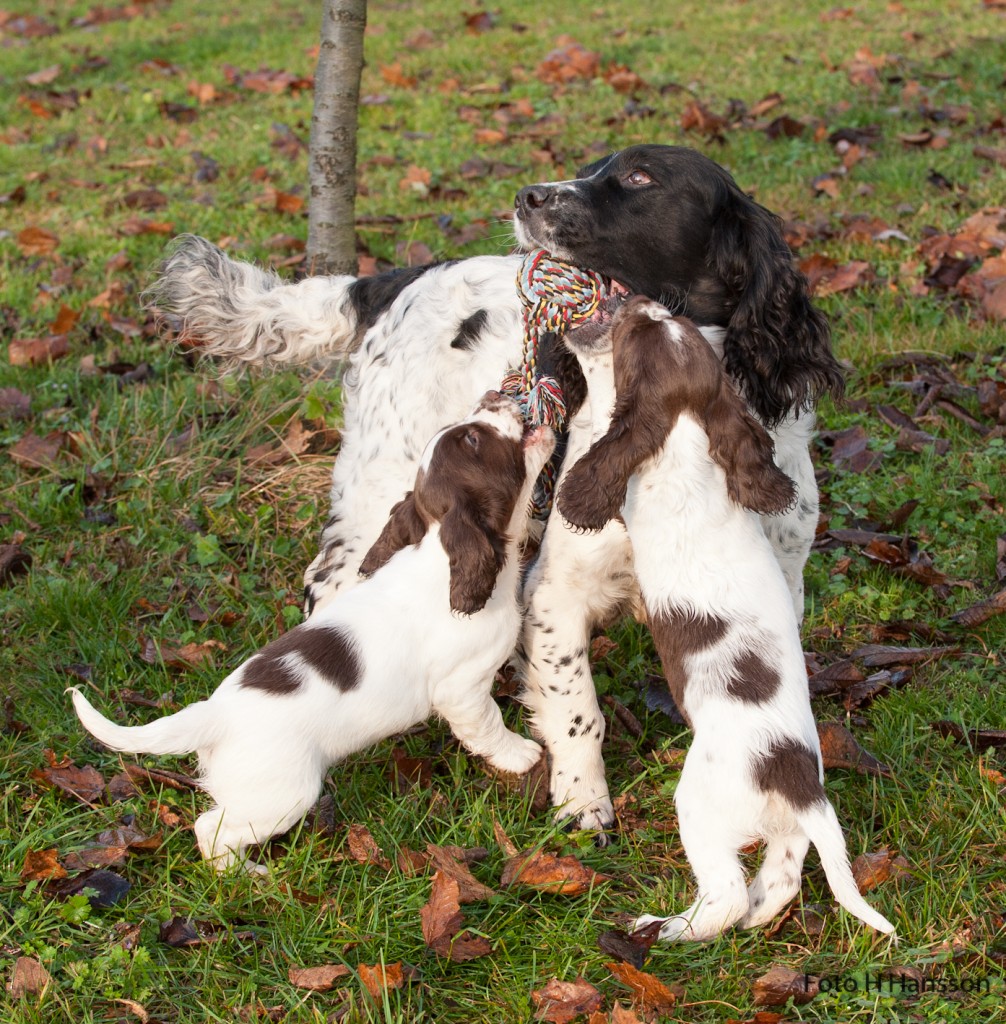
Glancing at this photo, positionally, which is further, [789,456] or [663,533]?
[789,456]

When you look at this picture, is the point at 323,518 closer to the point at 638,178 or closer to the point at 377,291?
the point at 377,291

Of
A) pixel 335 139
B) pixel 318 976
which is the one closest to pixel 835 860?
pixel 318 976

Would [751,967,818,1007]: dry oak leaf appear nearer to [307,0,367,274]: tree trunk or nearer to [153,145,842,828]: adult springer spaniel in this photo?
[153,145,842,828]: adult springer spaniel

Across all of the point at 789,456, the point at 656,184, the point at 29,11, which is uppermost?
the point at 656,184

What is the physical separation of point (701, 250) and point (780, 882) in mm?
1886

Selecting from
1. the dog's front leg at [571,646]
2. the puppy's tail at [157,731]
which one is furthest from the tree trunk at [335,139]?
the puppy's tail at [157,731]

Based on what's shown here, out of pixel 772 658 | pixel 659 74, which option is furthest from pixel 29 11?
pixel 772 658

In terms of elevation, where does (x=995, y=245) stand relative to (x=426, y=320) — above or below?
below

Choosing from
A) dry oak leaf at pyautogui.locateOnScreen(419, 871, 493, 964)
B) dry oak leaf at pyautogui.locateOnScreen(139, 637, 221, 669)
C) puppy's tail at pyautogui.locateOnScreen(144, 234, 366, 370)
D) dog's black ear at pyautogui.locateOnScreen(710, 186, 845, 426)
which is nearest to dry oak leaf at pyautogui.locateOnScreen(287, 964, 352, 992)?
dry oak leaf at pyautogui.locateOnScreen(419, 871, 493, 964)

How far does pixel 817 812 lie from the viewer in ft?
9.80

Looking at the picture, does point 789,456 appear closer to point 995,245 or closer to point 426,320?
point 426,320

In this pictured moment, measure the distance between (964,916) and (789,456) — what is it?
1.51 m

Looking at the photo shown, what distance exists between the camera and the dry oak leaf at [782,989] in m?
2.93

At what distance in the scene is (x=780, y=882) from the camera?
10.3ft
